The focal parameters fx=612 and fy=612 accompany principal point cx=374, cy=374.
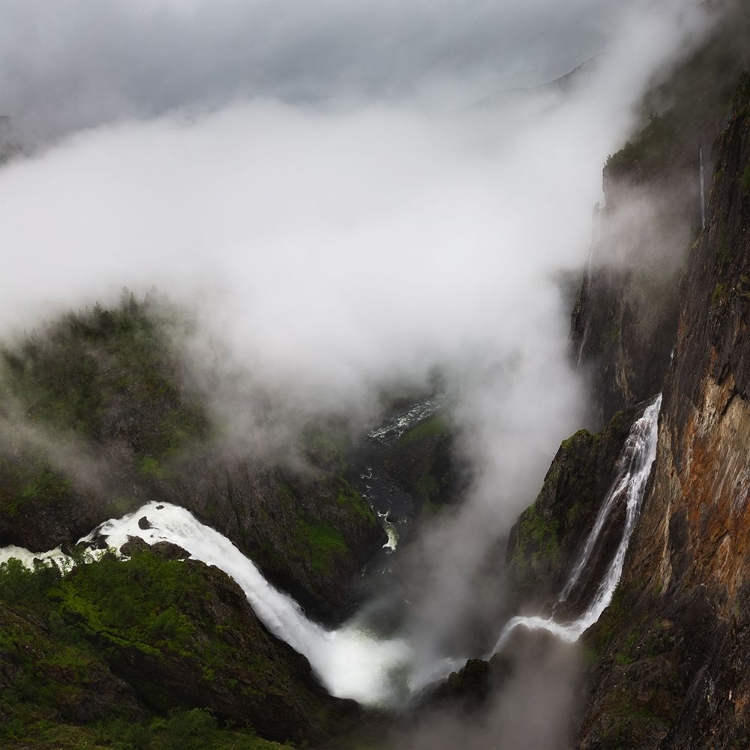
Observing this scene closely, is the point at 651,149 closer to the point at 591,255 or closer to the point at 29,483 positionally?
the point at 591,255

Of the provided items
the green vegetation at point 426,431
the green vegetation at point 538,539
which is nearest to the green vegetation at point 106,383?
the green vegetation at point 538,539

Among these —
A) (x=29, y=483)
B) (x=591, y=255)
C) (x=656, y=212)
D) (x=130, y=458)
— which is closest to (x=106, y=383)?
(x=130, y=458)

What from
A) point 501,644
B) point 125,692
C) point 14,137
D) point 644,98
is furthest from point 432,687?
point 14,137

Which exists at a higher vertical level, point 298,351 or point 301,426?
point 298,351

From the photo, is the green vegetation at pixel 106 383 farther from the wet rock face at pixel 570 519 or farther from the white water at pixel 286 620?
the wet rock face at pixel 570 519

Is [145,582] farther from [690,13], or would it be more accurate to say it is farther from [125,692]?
[690,13]

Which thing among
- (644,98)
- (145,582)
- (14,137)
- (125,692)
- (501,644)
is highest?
(14,137)

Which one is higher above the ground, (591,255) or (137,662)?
(591,255)
